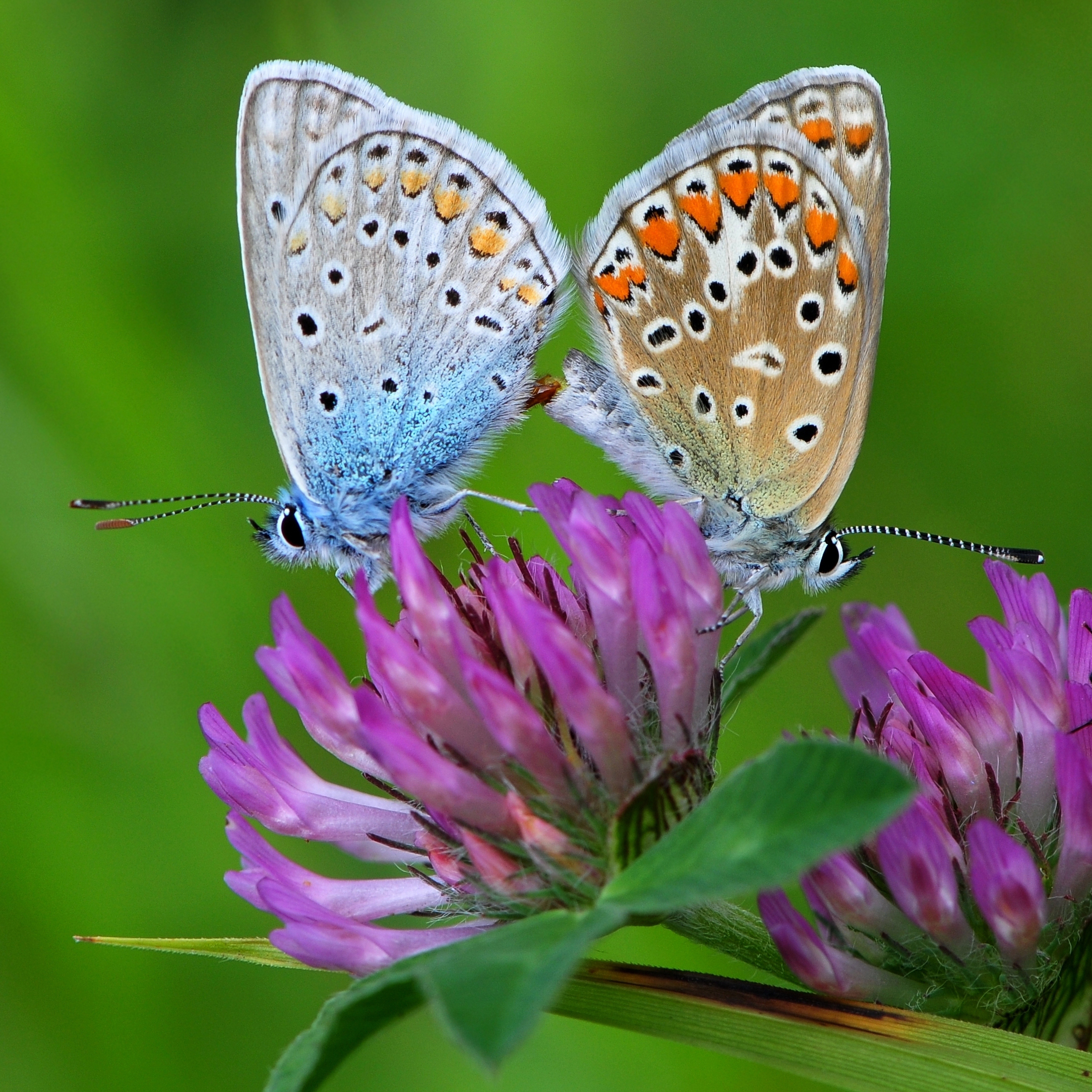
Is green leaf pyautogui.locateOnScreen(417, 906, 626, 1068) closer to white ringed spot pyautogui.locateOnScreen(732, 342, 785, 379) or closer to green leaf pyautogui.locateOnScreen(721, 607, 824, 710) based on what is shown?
green leaf pyautogui.locateOnScreen(721, 607, 824, 710)

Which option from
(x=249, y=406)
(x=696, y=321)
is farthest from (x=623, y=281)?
(x=249, y=406)

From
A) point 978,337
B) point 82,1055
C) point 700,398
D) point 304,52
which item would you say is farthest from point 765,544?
point 304,52

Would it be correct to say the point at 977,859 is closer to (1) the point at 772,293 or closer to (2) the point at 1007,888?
(2) the point at 1007,888

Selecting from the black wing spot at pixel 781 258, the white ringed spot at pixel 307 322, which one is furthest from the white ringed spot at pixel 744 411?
the white ringed spot at pixel 307 322

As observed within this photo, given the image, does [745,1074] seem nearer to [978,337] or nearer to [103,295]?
[978,337]

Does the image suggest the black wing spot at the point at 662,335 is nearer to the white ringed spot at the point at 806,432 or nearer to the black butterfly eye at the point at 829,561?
the white ringed spot at the point at 806,432

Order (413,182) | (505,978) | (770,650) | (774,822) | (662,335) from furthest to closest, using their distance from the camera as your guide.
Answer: (413,182) < (662,335) < (770,650) < (774,822) < (505,978)

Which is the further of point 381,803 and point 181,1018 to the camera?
point 181,1018
